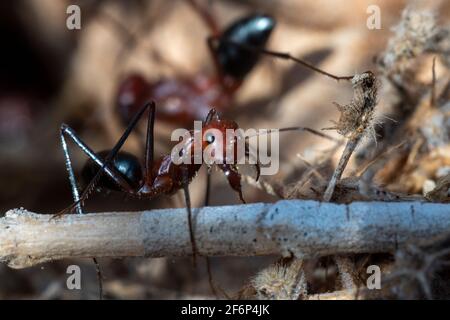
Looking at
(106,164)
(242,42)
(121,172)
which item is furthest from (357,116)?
(242,42)

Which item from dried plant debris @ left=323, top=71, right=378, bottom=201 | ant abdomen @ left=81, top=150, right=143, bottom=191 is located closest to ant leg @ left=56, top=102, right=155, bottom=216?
ant abdomen @ left=81, top=150, right=143, bottom=191

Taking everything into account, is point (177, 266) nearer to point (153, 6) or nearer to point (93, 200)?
point (93, 200)

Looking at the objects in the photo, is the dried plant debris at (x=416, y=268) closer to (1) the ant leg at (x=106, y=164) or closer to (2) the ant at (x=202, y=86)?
(1) the ant leg at (x=106, y=164)

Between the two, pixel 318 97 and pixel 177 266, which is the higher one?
→ pixel 318 97

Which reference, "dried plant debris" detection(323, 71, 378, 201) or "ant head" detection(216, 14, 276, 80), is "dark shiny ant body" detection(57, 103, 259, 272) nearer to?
"dried plant debris" detection(323, 71, 378, 201)

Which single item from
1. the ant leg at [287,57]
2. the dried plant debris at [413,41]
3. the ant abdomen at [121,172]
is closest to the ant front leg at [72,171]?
the ant abdomen at [121,172]

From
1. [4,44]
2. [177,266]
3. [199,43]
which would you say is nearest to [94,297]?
[177,266]
